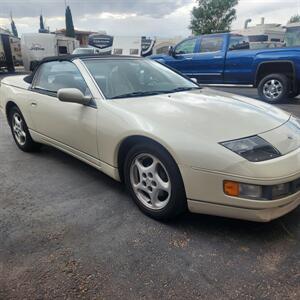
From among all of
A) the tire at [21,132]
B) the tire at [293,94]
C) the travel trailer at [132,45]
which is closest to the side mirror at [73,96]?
the tire at [21,132]

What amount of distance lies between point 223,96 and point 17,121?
2.96 metres

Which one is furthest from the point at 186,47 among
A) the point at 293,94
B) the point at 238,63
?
the point at 293,94

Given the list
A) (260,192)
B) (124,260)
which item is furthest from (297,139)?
(124,260)

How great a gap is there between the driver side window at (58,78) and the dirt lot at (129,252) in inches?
46.3

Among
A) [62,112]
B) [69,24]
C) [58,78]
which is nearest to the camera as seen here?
[62,112]

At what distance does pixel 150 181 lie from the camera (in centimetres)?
276

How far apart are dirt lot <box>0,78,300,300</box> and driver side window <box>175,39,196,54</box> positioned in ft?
25.1

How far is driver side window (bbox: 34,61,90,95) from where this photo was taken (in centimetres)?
351

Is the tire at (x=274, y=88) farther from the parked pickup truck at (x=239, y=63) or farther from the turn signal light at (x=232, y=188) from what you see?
the turn signal light at (x=232, y=188)

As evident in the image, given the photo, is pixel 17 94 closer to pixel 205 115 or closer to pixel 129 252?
pixel 205 115

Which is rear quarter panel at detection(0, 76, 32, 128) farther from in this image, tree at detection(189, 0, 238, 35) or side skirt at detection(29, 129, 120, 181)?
tree at detection(189, 0, 238, 35)

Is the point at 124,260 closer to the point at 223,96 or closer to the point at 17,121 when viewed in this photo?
the point at 223,96

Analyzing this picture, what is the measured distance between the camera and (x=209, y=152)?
2.30m

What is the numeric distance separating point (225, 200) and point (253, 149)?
41 centimetres
